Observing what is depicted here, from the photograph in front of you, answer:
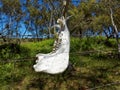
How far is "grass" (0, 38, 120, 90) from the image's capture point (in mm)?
5926

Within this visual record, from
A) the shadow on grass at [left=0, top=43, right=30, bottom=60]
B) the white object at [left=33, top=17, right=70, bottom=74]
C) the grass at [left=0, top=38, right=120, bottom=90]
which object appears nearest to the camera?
the white object at [left=33, top=17, right=70, bottom=74]

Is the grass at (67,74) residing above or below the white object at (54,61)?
below

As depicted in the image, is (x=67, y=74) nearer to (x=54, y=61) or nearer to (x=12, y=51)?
(x=12, y=51)

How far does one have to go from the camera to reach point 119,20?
341 inches

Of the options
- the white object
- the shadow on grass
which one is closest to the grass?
the shadow on grass

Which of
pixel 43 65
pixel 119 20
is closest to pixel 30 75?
pixel 43 65

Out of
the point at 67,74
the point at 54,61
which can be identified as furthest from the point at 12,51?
the point at 54,61

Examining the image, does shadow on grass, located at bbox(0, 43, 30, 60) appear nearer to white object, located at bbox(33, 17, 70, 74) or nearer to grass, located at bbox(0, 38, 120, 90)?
grass, located at bbox(0, 38, 120, 90)

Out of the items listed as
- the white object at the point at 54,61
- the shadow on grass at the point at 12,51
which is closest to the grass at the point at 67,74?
the shadow on grass at the point at 12,51

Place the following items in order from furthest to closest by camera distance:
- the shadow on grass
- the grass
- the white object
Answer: the shadow on grass
the grass
the white object

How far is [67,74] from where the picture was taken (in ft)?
20.3

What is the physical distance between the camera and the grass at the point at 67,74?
593 cm

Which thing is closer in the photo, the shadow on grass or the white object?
the white object

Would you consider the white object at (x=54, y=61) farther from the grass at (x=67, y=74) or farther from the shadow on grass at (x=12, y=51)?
the shadow on grass at (x=12, y=51)
